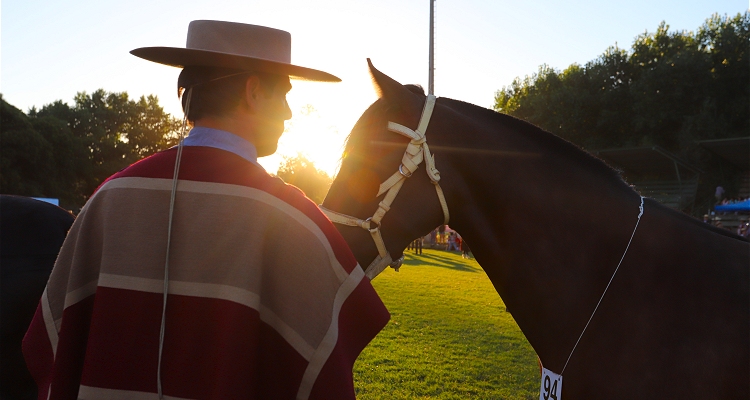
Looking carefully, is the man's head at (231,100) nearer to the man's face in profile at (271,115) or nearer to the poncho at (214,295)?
the man's face in profile at (271,115)

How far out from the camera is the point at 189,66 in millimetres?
1652

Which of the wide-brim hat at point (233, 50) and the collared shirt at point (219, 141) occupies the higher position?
the wide-brim hat at point (233, 50)

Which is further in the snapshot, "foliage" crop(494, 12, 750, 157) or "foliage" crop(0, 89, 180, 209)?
"foliage" crop(0, 89, 180, 209)

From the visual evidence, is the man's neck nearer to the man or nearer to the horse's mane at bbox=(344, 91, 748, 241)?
the man

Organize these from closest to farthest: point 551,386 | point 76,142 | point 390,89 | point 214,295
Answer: point 214,295 → point 551,386 → point 390,89 → point 76,142

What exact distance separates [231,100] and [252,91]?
0.24ft

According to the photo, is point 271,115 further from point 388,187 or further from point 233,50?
point 388,187

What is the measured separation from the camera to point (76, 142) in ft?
161

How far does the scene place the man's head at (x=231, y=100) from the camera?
5.26 ft

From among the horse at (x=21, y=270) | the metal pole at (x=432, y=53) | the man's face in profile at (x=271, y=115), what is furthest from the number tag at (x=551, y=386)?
the metal pole at (x=432, y=53)

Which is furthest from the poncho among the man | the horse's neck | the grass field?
the grass field

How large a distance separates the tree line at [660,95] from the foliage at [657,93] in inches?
2.4

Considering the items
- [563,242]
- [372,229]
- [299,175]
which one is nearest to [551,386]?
[563,242]

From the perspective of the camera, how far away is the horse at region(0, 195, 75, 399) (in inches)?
111
